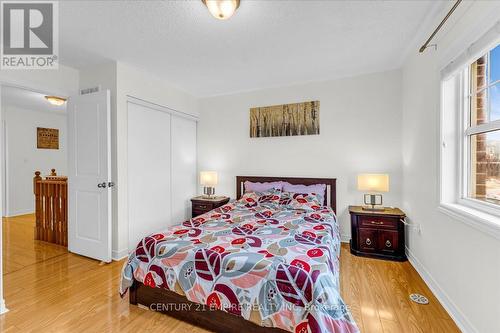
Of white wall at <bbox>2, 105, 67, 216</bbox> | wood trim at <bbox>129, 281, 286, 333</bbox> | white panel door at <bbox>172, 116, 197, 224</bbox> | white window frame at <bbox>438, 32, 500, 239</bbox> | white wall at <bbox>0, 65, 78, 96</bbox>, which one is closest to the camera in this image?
wood trim at <bbox>129, 281, 286, 333</bbox>

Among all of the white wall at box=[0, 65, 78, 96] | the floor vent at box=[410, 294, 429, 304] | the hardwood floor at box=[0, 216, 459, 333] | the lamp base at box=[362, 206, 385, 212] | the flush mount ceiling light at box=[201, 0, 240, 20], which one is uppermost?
the flush mount ceiling light at box=[201, 0, 240, 20]

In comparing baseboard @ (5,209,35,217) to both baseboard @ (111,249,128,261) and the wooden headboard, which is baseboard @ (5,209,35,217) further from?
the wooden headboard

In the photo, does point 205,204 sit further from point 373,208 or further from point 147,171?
point 373,208

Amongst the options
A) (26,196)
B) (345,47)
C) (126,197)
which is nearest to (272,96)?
(345,47)

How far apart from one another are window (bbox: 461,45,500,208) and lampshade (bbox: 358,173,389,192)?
1024mm

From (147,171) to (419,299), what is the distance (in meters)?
3.49

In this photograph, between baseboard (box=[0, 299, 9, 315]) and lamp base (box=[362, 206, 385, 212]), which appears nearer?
baseboard (box=[0, 299, 9, 315])

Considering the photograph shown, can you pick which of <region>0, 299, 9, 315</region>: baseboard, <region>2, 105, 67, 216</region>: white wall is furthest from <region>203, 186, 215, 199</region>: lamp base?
<region>2, 105, 67, 216</region>: white wall

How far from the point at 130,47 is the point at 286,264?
2.75 metres

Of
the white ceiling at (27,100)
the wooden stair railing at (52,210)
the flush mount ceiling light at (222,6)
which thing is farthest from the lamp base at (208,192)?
the white ceiling at (27,100)

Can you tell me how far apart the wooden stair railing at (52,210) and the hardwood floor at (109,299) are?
0.52m

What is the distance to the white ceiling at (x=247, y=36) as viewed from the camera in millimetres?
1949

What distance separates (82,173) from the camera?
299 cm

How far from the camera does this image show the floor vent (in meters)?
1.98
